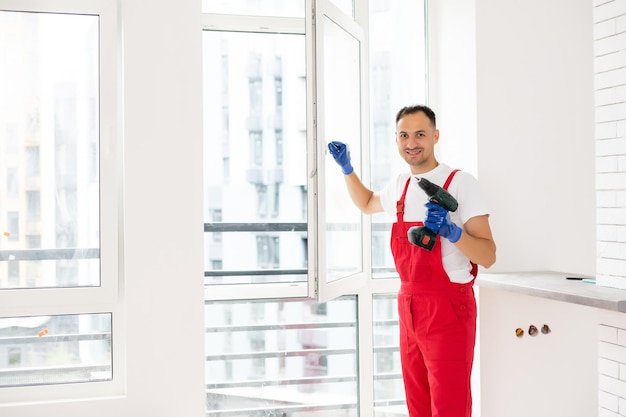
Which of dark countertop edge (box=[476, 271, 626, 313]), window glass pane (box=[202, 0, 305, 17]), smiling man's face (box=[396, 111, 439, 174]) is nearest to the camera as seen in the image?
dark countertop edge (box=[476, 271, 626, 313])

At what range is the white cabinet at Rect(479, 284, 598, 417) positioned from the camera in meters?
2.95

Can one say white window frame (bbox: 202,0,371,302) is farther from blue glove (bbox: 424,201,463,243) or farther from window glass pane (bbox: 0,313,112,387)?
window glass pane (bbox: 0,313,112,387)

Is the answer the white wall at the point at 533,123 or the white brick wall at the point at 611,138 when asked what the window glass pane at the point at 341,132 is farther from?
the white brick wall at the point at 611,138

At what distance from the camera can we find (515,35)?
3055 mm

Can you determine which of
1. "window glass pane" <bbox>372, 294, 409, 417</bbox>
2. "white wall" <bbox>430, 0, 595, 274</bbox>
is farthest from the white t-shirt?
"window glass pane" <bbox>372, 294, 409, 417</bbox>

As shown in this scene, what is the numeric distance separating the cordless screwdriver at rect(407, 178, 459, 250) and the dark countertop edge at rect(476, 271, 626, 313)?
0.52 meters

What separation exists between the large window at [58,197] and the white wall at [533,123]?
5.76 ft

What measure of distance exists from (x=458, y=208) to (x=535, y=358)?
104 cm

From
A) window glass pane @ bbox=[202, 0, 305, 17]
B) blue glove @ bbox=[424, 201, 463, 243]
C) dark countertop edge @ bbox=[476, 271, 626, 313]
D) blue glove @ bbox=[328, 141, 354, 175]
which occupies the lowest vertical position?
dark countertop edge @ bbox=[476, 271, 626, 313]

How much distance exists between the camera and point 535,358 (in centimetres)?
298

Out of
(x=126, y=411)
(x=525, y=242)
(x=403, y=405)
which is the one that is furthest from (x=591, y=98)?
(x=126, y=411)

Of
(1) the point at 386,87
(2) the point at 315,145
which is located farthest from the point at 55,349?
(1) the point at 386,87

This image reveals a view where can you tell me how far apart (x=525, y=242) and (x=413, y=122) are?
3.28 ft

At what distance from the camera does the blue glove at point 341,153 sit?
2639 millimetres
